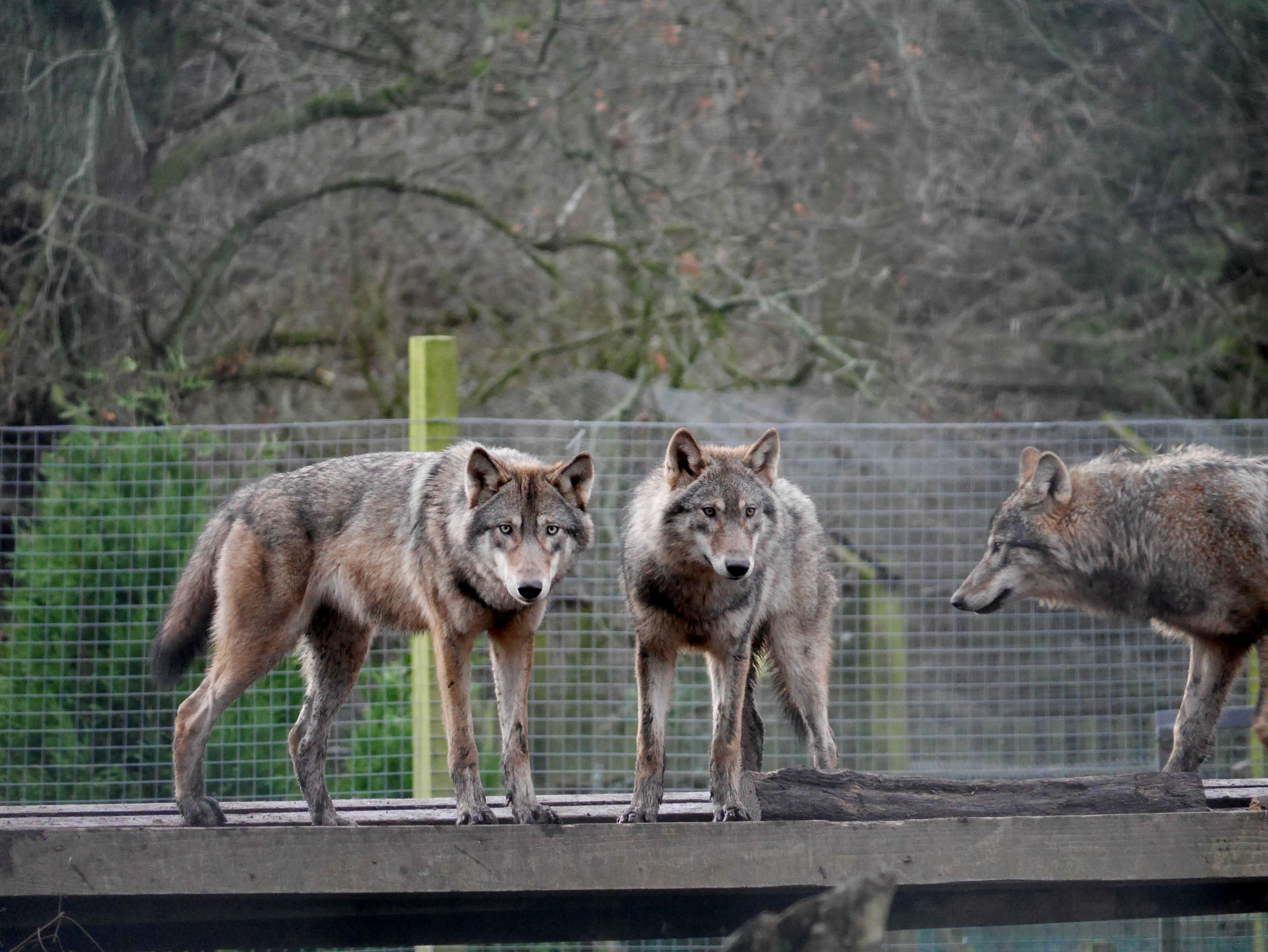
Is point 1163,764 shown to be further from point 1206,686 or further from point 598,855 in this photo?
point 598,855

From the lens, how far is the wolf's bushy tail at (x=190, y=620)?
3.93m

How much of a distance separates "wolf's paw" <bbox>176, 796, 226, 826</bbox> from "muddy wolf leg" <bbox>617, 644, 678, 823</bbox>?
1.11m

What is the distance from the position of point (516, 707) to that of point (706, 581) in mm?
639

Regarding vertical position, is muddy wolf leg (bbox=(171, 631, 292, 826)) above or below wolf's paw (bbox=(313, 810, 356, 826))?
above

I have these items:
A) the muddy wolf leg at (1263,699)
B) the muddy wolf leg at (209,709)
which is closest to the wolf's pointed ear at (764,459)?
the muddy wolf leg at (209,709)

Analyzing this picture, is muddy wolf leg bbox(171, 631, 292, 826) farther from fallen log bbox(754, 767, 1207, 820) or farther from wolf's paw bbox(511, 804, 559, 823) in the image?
fallen log bbox(754, 767, 1207, 820)

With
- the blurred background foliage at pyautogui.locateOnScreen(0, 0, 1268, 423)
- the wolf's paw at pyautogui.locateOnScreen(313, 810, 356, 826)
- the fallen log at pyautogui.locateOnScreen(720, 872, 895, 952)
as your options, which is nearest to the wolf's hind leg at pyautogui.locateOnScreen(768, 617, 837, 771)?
the wolf's paw at pyautogui.locateOnScreen(313, 810, 356, 826)

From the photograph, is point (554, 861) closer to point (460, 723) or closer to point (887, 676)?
point (460, 723)

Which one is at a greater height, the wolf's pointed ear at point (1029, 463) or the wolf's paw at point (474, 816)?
the wolf's pointed ear at point (1029, 463)

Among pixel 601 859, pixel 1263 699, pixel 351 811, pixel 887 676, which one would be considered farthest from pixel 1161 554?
pixel 351 811

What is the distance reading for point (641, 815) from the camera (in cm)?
342

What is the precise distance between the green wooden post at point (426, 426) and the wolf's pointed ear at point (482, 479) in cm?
148

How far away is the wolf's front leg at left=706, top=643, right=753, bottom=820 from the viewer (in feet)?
11.4

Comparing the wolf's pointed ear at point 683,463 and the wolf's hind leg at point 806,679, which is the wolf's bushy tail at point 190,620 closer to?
the wolf's pointed ear at point 683,463
